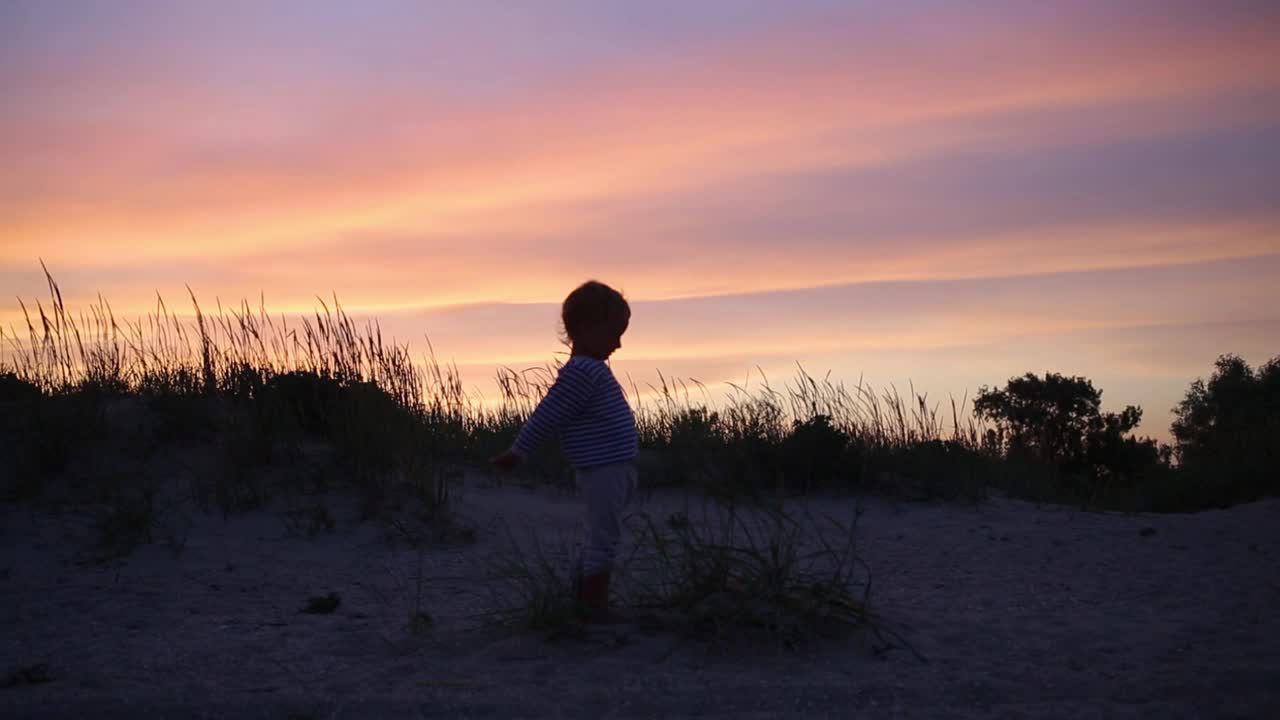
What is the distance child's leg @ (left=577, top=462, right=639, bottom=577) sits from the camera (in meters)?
4.74

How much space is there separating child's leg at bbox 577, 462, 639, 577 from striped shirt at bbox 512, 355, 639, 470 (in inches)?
2.3


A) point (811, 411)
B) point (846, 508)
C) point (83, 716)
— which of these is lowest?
point (83, 716)

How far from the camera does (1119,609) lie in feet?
17.5

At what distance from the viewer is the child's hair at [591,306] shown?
15.9ft

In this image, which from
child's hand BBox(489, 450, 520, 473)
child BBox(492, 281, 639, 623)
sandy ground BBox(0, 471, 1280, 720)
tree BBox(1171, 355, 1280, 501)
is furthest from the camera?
tree BBox(1171, 355, 1280, 501)

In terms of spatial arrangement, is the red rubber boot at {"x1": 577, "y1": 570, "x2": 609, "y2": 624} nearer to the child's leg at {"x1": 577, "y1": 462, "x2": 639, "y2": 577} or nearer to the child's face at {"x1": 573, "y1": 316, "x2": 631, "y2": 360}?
the child's leg at {"x1": 577, "y1": 462, "x2": 639, "y2": 577}

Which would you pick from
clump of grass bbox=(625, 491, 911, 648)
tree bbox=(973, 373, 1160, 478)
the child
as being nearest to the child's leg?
the child

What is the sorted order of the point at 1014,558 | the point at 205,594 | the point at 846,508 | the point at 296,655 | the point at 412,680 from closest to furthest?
the point at 412,680
the point at 296,655
the point at 205,594
the point at 1014,558
the point at 846,508

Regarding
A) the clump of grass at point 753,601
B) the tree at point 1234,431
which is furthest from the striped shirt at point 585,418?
the tree at point 1234,431

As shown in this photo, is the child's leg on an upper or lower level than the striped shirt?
lower

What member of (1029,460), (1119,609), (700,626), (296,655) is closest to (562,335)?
(700,626)

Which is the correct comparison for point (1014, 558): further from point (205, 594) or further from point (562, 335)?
point (205, 594)

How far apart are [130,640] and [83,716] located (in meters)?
1.12

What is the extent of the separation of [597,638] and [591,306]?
1521 mm
